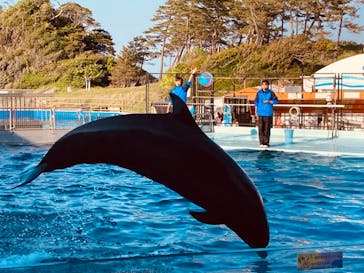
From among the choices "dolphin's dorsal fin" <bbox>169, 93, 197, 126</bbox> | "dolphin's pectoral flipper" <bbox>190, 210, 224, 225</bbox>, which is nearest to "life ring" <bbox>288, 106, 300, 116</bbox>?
"dolphin's dorsal fin" <bbox>169, 93, 197, 126</bbox>

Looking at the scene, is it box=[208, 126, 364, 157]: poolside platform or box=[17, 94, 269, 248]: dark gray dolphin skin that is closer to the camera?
box=[17, 94, 269, 248]: dark gray dolphin skin

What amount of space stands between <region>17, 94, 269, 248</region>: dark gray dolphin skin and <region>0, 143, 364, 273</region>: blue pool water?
8.6 inches

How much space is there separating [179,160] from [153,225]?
7.66 feet

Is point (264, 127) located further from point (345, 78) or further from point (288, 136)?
point (345, 78)

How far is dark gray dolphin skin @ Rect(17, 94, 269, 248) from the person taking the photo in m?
3.30

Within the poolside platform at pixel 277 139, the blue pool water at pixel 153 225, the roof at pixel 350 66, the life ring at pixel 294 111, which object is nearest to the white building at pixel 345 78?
the roof at pixel 350 66

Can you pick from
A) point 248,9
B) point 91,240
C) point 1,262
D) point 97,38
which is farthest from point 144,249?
point 97,38

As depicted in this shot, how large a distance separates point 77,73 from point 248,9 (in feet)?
55.1

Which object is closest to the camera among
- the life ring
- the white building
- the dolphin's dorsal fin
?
the dolphin's dorsal fin

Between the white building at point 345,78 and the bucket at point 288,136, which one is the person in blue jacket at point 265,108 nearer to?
the bucket at point 288,136

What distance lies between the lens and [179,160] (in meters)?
3.36

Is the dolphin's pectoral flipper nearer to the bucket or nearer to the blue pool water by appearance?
the blue pool water

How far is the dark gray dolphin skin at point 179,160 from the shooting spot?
10.8ft

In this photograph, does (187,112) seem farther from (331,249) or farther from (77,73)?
(77,73)
